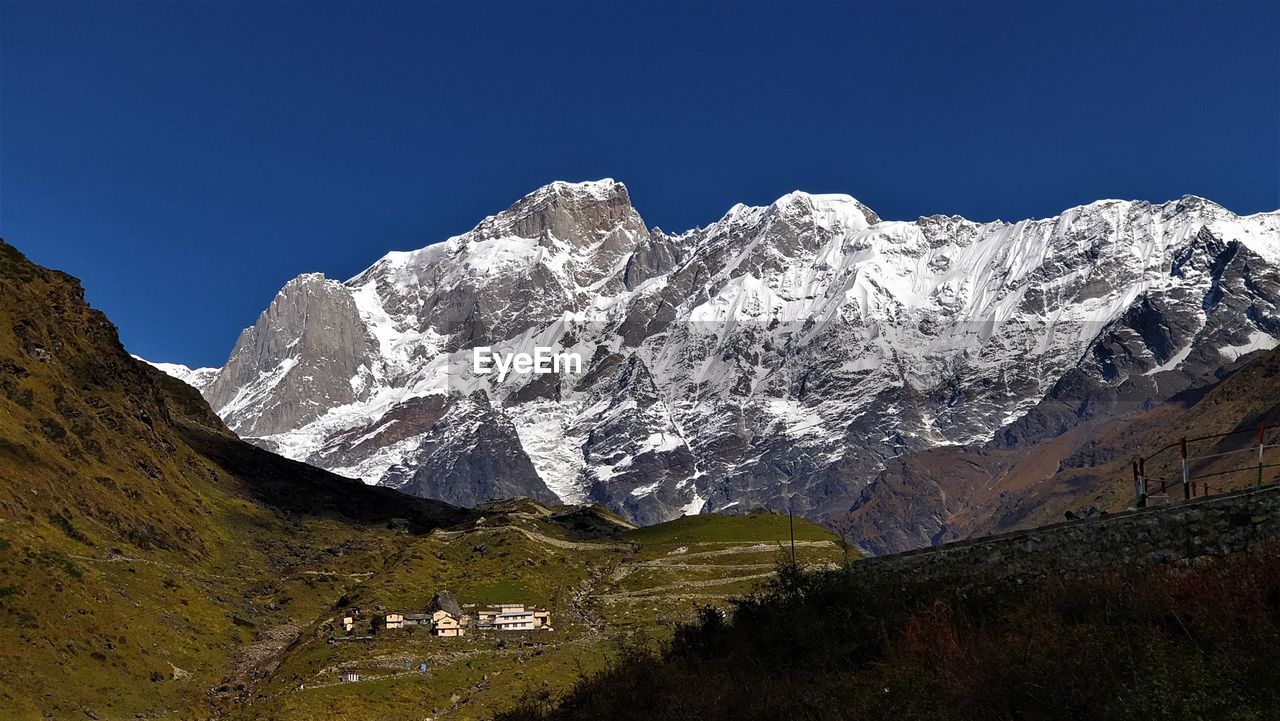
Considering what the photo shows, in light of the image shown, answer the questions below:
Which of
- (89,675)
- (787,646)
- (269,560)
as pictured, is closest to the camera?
(787,646)

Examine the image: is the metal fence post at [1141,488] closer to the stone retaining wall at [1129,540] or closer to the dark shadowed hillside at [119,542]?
the stone retaining wall at [1129,540]

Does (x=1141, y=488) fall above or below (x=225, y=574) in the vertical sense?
above

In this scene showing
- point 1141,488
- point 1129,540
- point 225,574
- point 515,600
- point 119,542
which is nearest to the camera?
point 1129,540

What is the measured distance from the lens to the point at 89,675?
243 ft

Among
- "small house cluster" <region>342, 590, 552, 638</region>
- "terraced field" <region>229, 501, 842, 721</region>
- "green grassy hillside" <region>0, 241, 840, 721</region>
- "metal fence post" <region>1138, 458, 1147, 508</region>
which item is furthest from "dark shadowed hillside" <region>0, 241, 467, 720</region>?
"metal fence post" <region>1138, 458, 1147, 508</region>

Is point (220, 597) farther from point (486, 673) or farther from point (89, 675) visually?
point (486, 673)

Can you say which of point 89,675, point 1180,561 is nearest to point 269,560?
point 89,675

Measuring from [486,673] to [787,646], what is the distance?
154 ft

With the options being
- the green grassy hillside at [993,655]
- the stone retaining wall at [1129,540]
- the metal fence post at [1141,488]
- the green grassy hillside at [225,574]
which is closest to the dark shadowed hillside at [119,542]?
the green grassy hillside at [225,574]

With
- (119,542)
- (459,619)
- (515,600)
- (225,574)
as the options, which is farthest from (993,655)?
(225,574)

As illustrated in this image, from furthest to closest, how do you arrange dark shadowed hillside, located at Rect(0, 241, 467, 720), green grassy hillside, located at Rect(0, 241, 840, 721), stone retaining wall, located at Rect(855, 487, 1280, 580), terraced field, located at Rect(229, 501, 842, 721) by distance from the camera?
dark shadowed hillside, located at Rect(0, 241, 467, 720) → green grassy hillside, located at Rect(0, 241, 840, 721) → terraced field, located at Rect(229, 501, 842, 721) → stone retaining wall, located at Rect(855, 487, 1280, 580)

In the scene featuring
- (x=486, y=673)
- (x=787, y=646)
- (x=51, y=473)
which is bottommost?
(x=486, y=673)

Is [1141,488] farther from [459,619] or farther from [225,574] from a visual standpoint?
[225,574]

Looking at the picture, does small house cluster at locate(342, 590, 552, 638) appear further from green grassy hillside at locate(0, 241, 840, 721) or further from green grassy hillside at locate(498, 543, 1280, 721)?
green grassy hillside at locate(498, 543, 1280, 721)
